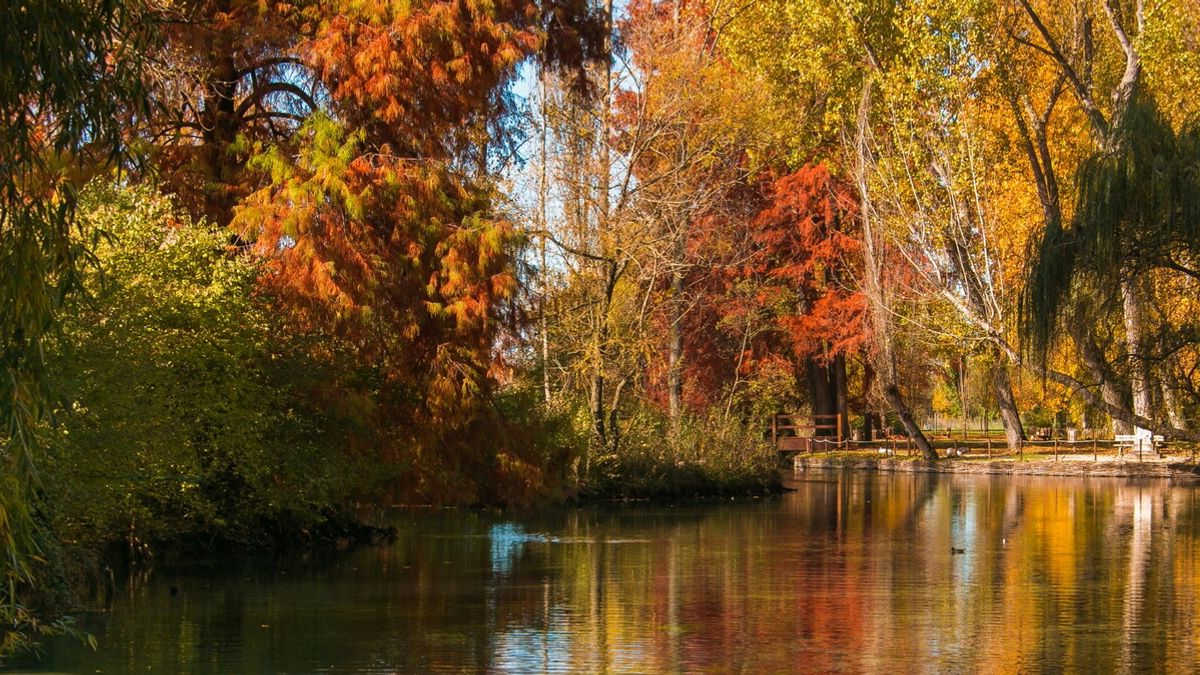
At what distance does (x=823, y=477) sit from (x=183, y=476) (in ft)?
105

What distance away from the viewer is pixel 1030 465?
1941 inches

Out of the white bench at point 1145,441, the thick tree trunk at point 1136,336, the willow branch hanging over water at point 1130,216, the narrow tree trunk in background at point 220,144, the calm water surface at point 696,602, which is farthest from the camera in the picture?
the white bench at point 1145,441

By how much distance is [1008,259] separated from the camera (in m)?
36.2

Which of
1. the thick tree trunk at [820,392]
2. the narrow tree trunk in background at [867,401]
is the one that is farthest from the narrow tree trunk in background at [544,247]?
the thick tree trunk at [820,392]

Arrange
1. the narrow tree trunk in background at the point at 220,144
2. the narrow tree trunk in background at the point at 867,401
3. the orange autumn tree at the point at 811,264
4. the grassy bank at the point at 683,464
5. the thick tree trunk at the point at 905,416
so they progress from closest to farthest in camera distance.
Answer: the narrow tree trunk in background at the point at 220,144 < the grassy bank at the point at 683,464 < the thick tree trunk at the point at 905,416 < the orange autumn tree at the point at 811,264 < the narrow tree trunk in background at the point at 867,401

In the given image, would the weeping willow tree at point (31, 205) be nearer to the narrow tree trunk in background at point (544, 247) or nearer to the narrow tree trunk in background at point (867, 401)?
the narrow tree trunk in background at point (544, 247)

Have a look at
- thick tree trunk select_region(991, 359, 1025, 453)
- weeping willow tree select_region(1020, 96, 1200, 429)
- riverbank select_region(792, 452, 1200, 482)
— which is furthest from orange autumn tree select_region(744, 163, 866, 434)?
weeping willow tree select_region(1020, 96, 1200, 429)

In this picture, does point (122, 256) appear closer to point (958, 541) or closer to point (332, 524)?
point (332, 524)

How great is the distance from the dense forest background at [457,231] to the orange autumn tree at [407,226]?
0.07 meters

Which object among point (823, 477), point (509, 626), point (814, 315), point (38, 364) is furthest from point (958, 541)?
point (814, 315)

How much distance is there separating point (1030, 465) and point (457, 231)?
97.8 ft

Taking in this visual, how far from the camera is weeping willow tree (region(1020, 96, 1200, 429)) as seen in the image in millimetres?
19938

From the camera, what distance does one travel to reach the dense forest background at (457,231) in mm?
14789

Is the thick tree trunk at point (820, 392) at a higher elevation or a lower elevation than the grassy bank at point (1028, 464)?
higher
